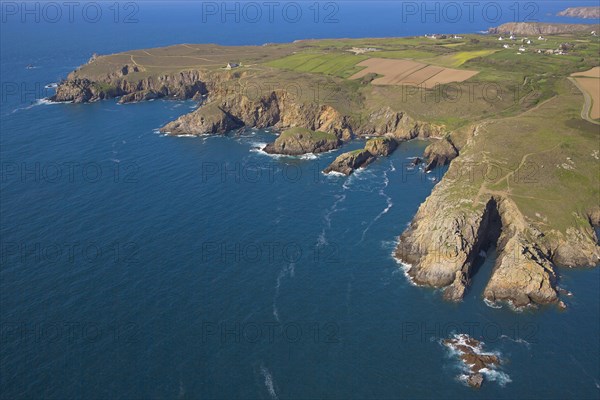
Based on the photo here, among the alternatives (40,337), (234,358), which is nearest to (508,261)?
(234,358)

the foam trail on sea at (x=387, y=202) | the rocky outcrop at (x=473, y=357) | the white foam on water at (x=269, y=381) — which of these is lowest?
the white foam on water at (x=269, y=381)

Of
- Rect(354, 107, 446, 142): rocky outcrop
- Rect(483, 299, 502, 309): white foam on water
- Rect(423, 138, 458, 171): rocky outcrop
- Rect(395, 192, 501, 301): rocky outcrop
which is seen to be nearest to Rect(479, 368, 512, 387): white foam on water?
Rect(483, 299, 502, 309): white foam on water

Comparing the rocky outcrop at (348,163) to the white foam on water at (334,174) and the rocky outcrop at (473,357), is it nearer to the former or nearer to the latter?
the white foam on water at (334,174)

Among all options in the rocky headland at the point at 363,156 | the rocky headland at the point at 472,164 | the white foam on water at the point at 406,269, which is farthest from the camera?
the rocky headland at the point at 363,156

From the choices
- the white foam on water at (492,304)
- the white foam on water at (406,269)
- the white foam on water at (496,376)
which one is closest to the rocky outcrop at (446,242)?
the white foam on water at (406,269)

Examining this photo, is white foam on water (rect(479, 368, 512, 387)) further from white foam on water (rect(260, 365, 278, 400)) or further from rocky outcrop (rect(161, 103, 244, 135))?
rocky outcrop (rect(161, 103, 244, 135))

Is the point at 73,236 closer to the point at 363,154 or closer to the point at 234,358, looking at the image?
the point at 234,358
